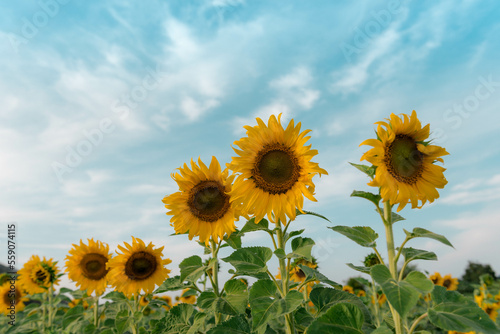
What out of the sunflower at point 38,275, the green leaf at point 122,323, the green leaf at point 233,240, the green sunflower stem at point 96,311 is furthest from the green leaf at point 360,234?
the sunflower at point 38,275

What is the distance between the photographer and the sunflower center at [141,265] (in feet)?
16.3

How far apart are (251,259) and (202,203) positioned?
977 millimetres

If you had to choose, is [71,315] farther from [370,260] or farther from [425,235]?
[425,235]

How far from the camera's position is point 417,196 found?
2900 millimetres

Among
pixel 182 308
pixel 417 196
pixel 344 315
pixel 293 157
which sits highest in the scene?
pixel 293 157

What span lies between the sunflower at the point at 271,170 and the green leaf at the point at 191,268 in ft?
2.28

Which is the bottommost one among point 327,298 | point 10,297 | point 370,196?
point 327,298

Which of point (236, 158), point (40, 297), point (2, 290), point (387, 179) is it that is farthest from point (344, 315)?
point (2, 290)

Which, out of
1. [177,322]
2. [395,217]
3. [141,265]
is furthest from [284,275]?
[141,265]

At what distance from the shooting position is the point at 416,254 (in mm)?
2658

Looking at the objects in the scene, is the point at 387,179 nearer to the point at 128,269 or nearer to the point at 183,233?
the point at 183,233

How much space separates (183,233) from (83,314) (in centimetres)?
324

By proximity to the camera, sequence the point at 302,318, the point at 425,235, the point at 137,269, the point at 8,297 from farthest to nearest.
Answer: the point at 8,297
the point at 137,269
the point at 302,318
the point at 425,235

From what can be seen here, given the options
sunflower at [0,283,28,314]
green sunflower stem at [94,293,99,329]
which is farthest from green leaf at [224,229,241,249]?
sunflower at [0,283,28,314]
